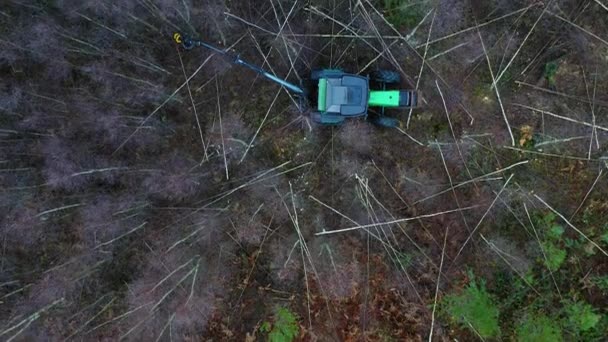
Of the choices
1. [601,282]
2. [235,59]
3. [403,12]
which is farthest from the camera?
[601,282]

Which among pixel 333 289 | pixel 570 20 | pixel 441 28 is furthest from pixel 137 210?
pixel 570 20

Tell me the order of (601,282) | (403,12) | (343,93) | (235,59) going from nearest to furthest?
(343,93), (235,59), (403,12), (601,282)

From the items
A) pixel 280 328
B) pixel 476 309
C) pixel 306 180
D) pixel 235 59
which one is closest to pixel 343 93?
pixel 306 180

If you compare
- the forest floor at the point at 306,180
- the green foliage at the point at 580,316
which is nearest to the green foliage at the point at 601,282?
the forest floor at the point at 306,180

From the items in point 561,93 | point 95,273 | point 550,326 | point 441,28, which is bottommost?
point 550,326

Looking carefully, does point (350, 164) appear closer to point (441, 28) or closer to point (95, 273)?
point (441, 28)

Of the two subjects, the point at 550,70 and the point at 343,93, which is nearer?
the point at 343,93

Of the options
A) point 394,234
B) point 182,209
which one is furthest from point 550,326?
point 182,209

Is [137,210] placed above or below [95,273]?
above

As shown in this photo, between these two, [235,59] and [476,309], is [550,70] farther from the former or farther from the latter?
[235,59]
